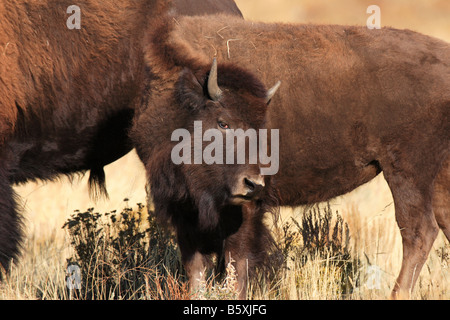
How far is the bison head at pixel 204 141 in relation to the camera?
4949 millimetres

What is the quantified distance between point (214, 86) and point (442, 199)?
2162 millimetres

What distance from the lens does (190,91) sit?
17.1 feet

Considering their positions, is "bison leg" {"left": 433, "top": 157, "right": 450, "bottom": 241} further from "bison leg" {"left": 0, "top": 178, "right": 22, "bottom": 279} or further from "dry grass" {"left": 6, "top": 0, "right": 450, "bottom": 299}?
"bison leg" {"left": 0, "top": 178, "right": 22, "bottom": 279}

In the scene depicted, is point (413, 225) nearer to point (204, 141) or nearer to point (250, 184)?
point (250, 184)

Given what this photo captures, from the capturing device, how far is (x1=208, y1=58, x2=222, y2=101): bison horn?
4.93 metres

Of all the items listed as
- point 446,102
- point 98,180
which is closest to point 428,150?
point 446,102

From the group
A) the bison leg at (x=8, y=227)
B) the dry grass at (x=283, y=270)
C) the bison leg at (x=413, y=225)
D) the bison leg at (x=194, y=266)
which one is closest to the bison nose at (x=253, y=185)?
the dry grass at (x=283, y=270)

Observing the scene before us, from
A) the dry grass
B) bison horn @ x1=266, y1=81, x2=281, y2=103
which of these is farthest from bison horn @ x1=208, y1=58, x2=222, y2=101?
the dry grass

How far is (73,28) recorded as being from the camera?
6129 mm

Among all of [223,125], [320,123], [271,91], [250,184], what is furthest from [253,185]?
[320,123]

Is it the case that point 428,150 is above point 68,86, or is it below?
below

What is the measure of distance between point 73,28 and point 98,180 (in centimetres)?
148

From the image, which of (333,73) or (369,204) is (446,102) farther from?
(369,204)

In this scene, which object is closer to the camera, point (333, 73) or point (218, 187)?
point (218, 187)
